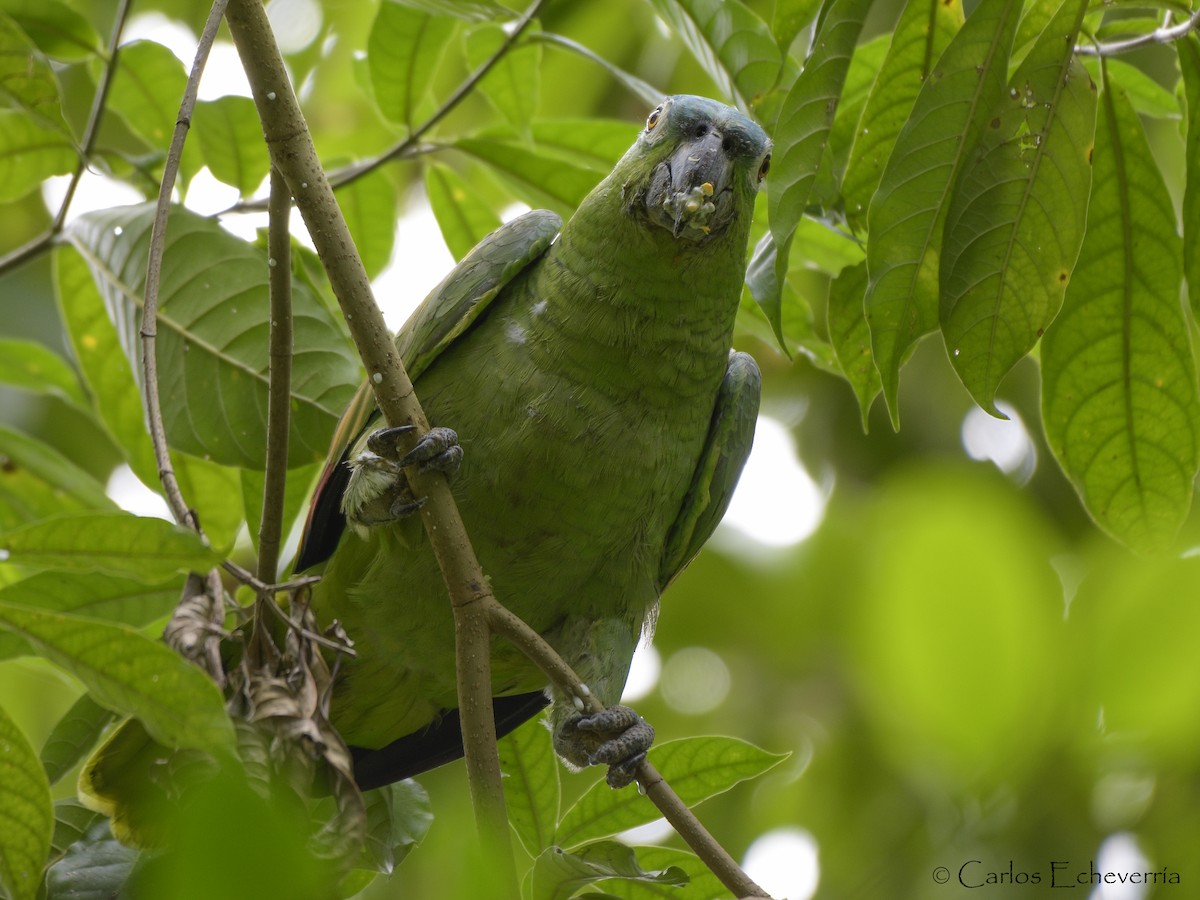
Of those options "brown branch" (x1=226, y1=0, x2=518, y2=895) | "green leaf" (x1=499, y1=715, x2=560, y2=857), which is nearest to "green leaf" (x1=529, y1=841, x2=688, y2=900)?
"brown branch" (x1=226, y1=0, x2=518, y2=895)

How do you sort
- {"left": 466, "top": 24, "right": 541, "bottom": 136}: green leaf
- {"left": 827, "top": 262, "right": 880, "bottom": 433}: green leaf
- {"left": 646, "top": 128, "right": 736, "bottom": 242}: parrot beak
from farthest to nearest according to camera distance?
1. {"left": 466, "top": 24, "right": 541, "bottom": 136}: green leaf
2. {"left": 646, "top": 128, "right": 736, "bottom": 242}: parrot beak
3. {"left": 827, "top": 262, "right": 880, "bottom": 433}: green leaf

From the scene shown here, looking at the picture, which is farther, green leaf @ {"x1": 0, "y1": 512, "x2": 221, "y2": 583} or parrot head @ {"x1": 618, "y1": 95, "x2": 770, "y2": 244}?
parrot head @ {"x1": 618, "y1": 95, "x2": 770, "y2": 244}

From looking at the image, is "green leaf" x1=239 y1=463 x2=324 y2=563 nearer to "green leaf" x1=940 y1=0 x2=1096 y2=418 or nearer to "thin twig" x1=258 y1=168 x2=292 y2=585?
"thin twig" x1=258 y1=168 x2=292 y2=585

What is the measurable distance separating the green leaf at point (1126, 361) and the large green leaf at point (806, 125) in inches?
20.4

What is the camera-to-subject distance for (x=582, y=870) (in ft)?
6.38

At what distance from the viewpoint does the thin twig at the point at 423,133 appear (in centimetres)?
279

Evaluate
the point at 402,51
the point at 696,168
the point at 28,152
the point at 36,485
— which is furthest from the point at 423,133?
the point at 36,485

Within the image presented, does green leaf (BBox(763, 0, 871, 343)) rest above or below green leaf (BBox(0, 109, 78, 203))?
below

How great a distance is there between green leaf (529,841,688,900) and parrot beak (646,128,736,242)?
49.4 inches

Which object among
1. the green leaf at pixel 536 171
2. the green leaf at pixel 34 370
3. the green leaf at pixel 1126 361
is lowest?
the green leaf at pixel 1126 361

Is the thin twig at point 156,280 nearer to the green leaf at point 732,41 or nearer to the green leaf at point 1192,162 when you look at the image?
the green leaf at point 732,41

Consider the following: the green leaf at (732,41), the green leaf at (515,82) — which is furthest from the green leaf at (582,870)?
the green leaf at (515,82)

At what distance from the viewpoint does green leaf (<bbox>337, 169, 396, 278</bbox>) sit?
3145mm

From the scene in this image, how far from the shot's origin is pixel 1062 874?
200 centimetres
